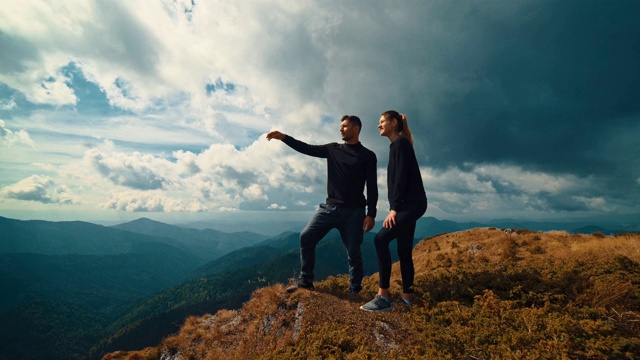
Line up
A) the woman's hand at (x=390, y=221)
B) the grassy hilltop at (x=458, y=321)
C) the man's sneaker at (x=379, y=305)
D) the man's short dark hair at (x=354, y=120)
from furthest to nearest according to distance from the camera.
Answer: the man's short dark hair at (x=354, y=120) → the man's sneaker at (x=379, y=305) → the woman's hand at (x=390, y=221) → the grassy hilltop at (x=458, y=321)

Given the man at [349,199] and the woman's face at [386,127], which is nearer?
the woman's face at [386,127]

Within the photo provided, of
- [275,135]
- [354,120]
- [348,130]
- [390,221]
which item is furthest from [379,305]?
[275,135]

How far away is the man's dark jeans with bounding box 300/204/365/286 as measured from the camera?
23.4 ft

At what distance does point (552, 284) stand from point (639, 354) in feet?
10.1

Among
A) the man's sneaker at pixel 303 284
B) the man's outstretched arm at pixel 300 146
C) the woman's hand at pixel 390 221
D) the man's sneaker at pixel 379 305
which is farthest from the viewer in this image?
the man's outstretched arm at pixel 300 146

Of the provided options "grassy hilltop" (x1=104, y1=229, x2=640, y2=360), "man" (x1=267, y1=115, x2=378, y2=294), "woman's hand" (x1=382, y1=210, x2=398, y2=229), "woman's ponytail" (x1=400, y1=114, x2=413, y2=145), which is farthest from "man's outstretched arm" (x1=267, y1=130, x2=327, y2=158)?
"grassy hilltop" (x1=104, y1=229, x2=640, y2=360)

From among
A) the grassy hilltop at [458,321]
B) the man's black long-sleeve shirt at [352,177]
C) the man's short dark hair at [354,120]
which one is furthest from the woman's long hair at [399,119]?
the grassy hilltop at [458,321]

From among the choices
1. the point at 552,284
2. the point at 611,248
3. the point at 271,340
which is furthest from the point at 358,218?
the point at 611,248

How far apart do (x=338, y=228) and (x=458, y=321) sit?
317cm

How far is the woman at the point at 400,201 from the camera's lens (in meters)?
6.05

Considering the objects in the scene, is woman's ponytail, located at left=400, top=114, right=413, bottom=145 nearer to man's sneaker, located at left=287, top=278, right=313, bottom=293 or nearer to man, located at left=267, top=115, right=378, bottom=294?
man, located at left=267, top=115, right=378, bottom=294

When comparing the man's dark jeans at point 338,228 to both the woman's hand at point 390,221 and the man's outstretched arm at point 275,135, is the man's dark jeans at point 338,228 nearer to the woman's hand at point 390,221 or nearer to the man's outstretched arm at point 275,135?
the woman's hand at point 390,221

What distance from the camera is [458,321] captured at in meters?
5.34

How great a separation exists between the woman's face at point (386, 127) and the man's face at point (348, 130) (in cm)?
78
